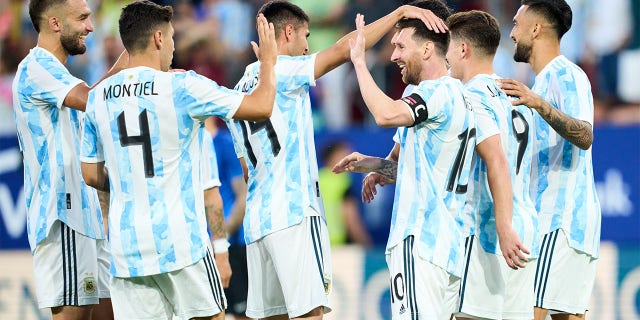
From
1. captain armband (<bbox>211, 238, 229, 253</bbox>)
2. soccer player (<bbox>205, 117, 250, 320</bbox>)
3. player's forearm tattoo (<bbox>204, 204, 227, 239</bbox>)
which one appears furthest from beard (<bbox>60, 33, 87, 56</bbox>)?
soccer player (<bbox>205, 117, 250, 320</bbox>)

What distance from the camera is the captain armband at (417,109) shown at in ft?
20.2

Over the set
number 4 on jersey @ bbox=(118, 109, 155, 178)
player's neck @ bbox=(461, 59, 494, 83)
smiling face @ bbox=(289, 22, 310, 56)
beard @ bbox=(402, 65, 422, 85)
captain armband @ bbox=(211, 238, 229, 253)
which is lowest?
captain armband @ bbox=(211, 238, 229, 253)

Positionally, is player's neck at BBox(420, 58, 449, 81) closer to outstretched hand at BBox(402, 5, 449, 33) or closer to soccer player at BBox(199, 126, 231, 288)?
outstretched hand at BBox(402, 5, 449, 33)

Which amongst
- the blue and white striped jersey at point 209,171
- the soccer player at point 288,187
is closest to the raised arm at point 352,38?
the soccer player at point 288,187

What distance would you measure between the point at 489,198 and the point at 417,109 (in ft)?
3.77

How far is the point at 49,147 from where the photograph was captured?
705cm

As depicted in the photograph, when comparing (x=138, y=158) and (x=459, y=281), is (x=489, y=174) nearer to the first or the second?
(x=459, y=281)

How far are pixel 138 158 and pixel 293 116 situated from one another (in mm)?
1242

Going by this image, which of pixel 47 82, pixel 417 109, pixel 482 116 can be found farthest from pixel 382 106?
pixel 47 82

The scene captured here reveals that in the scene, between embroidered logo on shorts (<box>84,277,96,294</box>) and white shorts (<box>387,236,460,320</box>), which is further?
embroidered logo on shorts (<box>84,277,96,294</box>)

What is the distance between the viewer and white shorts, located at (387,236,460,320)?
6.18 m

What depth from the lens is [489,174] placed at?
21.4ft

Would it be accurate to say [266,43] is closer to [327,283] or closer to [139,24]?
[139,24]

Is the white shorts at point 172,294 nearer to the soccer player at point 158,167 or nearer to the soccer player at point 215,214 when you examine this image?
the soccer player at point 158,167
